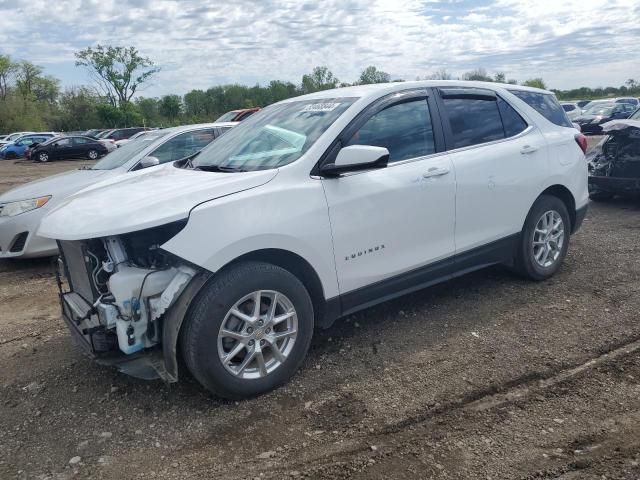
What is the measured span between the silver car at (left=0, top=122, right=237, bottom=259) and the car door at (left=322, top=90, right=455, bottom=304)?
8.27 ft

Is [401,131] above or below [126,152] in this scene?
below

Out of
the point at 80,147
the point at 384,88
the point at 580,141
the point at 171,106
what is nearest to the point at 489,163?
the point at 384,88

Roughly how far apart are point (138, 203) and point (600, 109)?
28982 millimetres

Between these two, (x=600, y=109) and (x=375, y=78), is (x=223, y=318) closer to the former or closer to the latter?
(x=375, y=78)

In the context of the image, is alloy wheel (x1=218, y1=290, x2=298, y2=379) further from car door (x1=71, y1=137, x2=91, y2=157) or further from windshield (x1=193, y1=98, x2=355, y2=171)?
car door (x1=71, y1=137, x2=91, y2=157)

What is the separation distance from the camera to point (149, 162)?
6492mm

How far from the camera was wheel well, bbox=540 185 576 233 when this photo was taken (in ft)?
16.7

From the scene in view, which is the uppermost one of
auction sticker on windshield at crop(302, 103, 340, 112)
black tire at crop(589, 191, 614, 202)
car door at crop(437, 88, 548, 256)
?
auction sticker on windshield at crop(302, 103, 340, 112)

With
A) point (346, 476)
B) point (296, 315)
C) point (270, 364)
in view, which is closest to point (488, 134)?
point (296, 315)

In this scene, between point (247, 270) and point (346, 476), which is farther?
point (247, 270)

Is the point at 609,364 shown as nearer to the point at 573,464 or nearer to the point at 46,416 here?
the point at 573,464

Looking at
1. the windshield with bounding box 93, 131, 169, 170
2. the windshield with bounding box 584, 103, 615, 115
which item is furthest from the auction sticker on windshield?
the windshield with bounding box 584, 103, 615, 115

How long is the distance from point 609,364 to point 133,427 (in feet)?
9.91

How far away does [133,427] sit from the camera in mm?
3189
